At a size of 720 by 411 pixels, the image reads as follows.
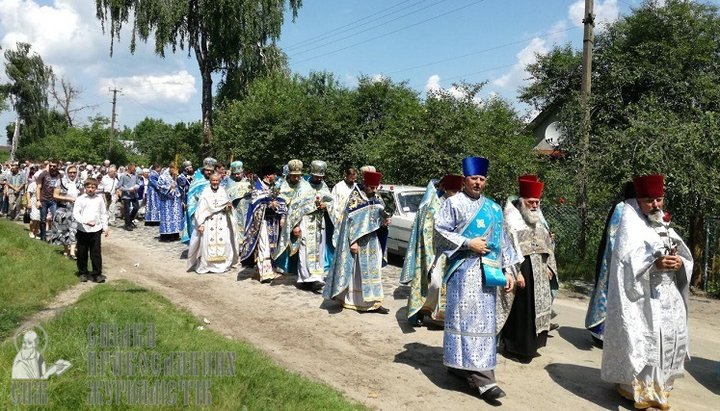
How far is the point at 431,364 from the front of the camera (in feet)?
19.7

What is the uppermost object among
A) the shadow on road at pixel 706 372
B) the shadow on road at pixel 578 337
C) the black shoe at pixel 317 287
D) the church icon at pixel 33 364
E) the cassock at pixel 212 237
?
the cassock at pixel 212 237

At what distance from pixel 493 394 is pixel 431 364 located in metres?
1.09

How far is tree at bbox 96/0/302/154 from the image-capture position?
26.6 metres

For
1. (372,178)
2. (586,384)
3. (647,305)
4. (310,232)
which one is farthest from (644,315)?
(310,232)

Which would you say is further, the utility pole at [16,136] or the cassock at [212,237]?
the utility pole at [16,136]

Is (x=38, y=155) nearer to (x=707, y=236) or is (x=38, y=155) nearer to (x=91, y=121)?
(x=91, y=121)

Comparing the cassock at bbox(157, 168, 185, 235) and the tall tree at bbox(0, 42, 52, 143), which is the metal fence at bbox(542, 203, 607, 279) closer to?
the cassock at bbox(157, 168, 185, 235)

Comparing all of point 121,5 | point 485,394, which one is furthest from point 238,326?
point 121,5

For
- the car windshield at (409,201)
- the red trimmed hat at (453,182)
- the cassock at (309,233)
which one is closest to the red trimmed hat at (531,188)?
the red trimmed hat at (453,182)

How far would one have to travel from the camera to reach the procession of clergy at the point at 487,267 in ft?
16.1

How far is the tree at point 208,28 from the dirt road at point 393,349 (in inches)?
762

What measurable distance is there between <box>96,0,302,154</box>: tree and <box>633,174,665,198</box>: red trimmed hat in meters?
24.7

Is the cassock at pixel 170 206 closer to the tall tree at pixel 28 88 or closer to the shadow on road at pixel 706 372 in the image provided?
the shadow on road at pixel 706 372

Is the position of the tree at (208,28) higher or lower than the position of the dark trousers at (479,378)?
higher
